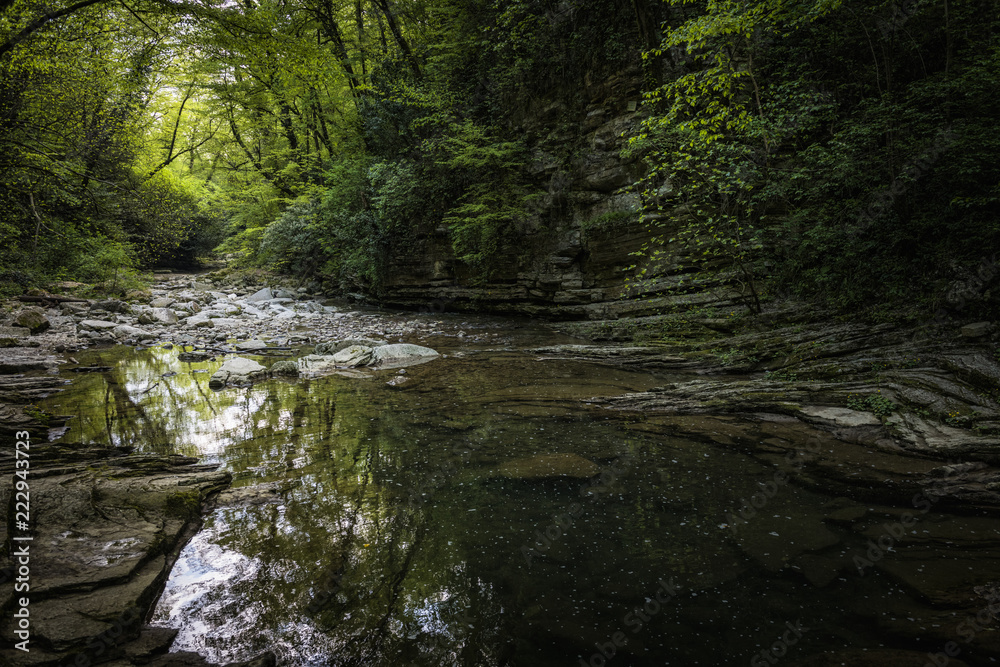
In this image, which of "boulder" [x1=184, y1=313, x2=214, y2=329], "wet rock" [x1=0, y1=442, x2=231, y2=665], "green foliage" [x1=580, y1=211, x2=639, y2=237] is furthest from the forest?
"wet rock" [x1=0, y1=442, x2=231, y2=665]

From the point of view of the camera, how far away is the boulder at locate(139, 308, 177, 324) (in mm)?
12711

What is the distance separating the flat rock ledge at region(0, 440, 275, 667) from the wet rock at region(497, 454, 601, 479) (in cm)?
244

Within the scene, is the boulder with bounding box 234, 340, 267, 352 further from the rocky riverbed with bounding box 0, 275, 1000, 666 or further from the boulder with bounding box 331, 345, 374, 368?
the boulder with bounding box 331, 345, 374, 368

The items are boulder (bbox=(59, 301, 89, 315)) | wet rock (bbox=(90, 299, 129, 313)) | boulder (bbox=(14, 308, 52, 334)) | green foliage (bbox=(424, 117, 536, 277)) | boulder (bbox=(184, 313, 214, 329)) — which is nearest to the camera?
boulder (bbox=(14, 308, 52, 334))

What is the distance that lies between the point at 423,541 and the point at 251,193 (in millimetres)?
23732

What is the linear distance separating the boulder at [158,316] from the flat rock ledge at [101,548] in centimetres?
1105

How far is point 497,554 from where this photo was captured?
290 centimetres

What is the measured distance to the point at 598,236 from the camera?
36.6ft

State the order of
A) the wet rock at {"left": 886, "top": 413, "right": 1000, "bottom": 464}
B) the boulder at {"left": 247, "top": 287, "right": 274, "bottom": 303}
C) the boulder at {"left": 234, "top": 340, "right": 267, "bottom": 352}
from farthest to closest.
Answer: the boulder at {"left": 247, "top": 287, "right": 274, "bottom": 303}
the boulder at {"left": 234, "top": 340, "right": 267, "bottom": 352}
the wet rock at {"left": 886, "top": 413, "right": 1000, "bottom": 464}

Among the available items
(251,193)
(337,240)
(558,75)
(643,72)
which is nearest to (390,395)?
(643,72)

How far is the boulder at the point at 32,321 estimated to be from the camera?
9.56 m

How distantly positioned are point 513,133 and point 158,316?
1332 cm

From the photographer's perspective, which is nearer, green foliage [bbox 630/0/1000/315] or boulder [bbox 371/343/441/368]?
green foliage [bbox 630/0/1000/315]

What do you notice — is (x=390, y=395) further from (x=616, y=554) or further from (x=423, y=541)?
(x=616, y=554)
